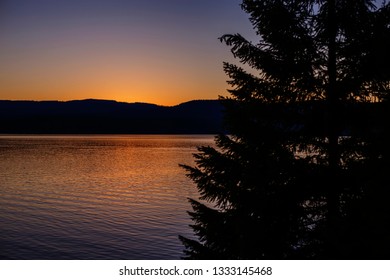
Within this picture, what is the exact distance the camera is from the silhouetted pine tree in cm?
809

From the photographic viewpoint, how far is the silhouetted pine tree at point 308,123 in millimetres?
8086

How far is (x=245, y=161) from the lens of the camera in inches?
375

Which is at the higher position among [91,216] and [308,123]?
[308,123]

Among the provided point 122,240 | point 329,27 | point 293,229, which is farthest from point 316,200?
point 122,240

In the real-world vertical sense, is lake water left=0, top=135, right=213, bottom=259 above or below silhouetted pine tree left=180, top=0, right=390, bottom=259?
below

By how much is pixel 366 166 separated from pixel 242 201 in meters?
2.72

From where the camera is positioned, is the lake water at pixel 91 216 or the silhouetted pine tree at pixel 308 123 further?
the lake water at pixel 91 216

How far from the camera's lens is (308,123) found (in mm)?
8477

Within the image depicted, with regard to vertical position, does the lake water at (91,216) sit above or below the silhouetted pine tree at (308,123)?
below

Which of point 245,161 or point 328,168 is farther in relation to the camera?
point 245,161

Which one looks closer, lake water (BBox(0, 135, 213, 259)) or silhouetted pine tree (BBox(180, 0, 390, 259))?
silhouetted pine tree (BBox(180, 0, 390, 259))

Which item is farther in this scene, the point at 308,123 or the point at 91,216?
the point at 91,216

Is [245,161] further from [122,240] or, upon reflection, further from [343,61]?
[122,240]

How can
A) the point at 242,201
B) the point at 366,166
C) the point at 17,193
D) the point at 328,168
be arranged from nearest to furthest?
the point at 366,166 < the point at 328,168 < the point at 242,201 < the point at 17,193
